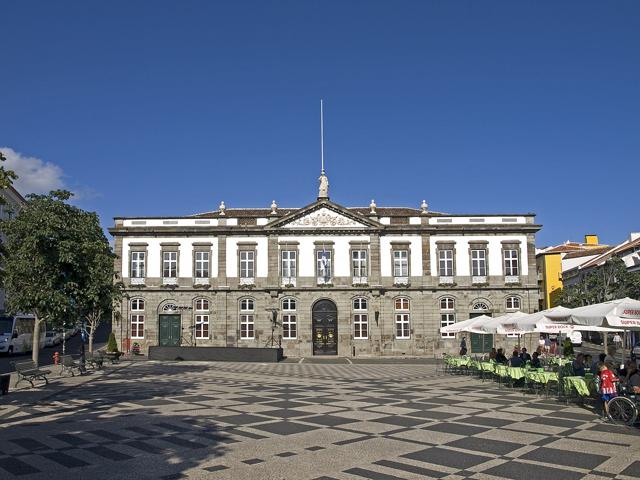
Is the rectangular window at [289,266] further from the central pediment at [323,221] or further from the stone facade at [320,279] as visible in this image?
the central pediment at [323,221]

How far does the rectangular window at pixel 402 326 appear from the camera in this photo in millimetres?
44156

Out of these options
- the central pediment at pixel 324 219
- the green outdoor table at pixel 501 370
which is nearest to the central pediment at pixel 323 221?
the central pediment at pixel 324 219

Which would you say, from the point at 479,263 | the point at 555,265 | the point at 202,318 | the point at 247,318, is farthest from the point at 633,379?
the point at 555,265

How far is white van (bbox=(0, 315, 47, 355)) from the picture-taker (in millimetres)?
42125

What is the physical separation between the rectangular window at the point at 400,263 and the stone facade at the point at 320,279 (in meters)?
0.11

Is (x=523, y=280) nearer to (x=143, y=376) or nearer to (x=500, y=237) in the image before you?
(x=500, y=237)

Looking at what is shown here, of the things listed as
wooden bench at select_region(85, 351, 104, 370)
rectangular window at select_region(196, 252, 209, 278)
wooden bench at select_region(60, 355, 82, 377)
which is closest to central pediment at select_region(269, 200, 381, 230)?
rectangular window at select_region(196, 252, 209, 278)

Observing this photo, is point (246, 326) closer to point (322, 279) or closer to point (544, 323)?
point (322, 279)

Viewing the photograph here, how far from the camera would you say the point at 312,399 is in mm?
18719

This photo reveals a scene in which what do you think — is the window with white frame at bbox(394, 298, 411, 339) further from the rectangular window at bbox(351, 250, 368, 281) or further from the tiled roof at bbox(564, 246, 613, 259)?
the tiled roof at bbox(564, 246, 613, 259)

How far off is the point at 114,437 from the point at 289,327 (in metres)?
32.0

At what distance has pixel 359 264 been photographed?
44906 mm

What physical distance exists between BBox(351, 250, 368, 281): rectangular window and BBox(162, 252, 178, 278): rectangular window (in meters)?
13.3

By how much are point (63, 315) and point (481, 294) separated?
30592 mm
